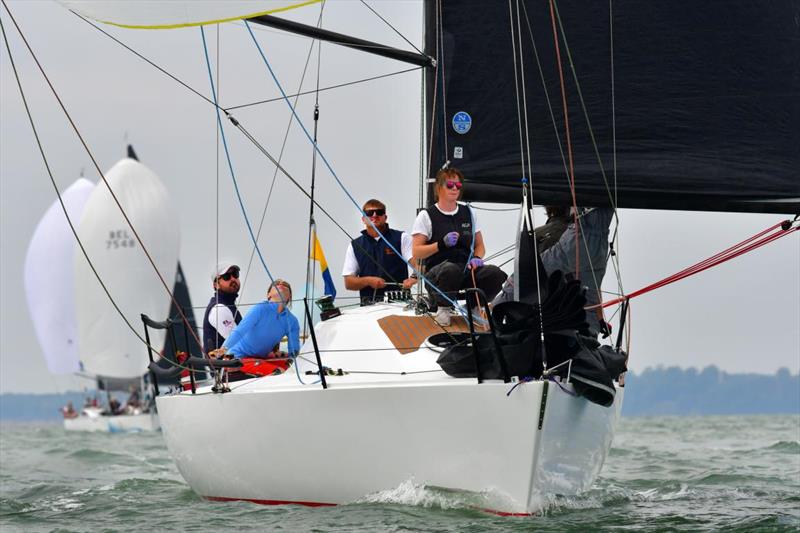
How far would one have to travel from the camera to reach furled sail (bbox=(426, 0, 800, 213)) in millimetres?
7949

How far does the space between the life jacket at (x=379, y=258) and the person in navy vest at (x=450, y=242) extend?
59cm

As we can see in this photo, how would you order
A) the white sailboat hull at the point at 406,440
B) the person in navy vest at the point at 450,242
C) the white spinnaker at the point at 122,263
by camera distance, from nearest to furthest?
the white sailboat hull at the point at 406,440, the person in navy vest at the point at 450,242, the white spinnaker at the point at 122,263

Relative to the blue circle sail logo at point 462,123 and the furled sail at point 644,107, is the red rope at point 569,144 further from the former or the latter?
the blue circle sail logo at point 462,123

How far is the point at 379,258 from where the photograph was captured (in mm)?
8625

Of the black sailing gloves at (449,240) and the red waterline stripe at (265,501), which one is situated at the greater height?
the black sailing gloves at (449,240)

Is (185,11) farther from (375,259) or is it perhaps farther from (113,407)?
(113,407)

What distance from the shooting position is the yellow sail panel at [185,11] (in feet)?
20.3

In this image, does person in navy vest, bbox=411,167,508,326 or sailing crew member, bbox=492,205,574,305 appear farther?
person in navy vest, bbox=411,167,508,326

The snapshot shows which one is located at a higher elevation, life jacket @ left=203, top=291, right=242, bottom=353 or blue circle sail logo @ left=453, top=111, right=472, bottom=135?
blue circle sail logo @ left=453, top=111, right=472, bottom=135

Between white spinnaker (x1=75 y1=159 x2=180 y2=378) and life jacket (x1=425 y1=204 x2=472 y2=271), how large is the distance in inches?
1133

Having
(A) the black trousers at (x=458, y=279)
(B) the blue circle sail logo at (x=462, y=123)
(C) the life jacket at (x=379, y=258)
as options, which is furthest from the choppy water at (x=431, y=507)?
(B) the blue circle sail logo at (x=462, y=123)

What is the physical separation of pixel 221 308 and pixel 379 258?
4.05 ft

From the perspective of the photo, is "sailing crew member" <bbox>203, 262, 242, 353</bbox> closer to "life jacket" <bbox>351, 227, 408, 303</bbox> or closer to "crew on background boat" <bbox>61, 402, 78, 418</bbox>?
"life jacket" <bbox>351, 227, 408, 303</bbox>

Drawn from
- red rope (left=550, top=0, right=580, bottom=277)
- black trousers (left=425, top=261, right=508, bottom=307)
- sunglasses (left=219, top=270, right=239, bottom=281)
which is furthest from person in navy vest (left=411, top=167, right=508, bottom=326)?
sunglasses (left=219, top=270, right=239, bottom=281)
